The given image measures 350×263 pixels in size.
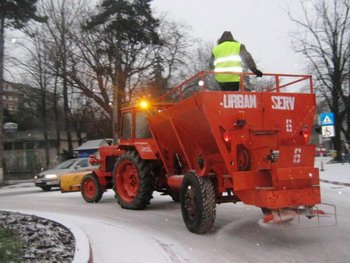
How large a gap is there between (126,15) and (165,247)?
108 ft

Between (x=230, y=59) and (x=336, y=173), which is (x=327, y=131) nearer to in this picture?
(x=336, y=173)

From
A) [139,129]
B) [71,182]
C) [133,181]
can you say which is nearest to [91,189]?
[133,181]

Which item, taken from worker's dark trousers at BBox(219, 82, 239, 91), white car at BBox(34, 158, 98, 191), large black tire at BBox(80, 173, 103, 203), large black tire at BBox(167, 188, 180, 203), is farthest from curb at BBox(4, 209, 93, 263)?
white car at BBox(34, 158, 98, 191)

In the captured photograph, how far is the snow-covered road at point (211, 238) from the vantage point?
730 cm

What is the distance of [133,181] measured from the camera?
12695 millimetres

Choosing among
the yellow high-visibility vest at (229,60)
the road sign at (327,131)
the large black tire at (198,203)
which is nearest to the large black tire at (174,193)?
the large black tire at (198,203)

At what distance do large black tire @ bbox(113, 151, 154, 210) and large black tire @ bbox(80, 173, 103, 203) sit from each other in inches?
61.1

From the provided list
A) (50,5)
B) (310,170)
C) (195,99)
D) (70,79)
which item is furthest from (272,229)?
(50,5)

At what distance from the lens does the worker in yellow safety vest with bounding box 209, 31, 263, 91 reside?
9.27 m

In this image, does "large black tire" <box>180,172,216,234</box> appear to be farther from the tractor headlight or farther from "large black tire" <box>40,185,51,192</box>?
"large black tire" <box>40,185,51,192</box>

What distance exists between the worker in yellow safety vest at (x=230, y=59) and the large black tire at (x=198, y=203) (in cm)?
176

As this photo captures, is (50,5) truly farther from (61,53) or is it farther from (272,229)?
(272,229)

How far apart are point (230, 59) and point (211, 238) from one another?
10.5 feet

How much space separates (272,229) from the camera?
920 cm
